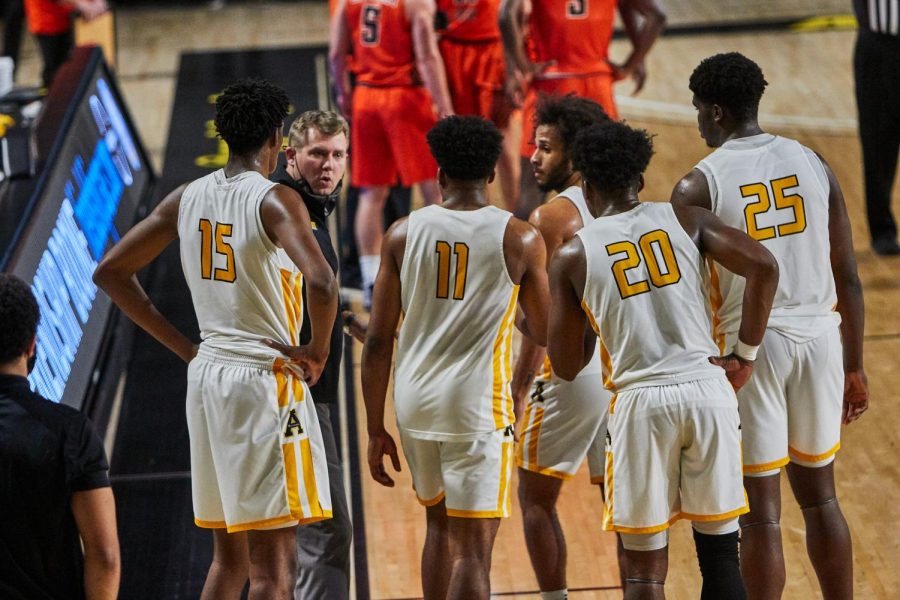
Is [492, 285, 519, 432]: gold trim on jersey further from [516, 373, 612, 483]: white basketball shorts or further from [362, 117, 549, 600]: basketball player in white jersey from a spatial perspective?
[516, 373, 612, 483]: white basketball shorts

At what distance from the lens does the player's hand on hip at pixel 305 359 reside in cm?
374

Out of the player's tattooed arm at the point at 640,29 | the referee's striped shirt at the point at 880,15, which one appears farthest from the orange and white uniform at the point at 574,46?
the referee's striped shirt at the point at 880,15

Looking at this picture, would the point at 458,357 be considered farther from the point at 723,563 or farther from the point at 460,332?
the point at 723,563

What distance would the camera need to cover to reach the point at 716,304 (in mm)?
4082

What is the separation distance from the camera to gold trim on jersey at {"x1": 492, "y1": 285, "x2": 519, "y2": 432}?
3.83 m

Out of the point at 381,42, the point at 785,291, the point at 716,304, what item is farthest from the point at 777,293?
the point at 381,42

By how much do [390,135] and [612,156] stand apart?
12.2ft

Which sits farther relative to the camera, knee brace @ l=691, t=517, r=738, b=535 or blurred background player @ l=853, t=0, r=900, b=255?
blurred background player @ l=853, t=0, r=900, b=255

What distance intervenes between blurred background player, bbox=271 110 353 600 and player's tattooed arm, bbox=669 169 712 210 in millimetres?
1081

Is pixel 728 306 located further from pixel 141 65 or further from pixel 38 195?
pixel 141 65

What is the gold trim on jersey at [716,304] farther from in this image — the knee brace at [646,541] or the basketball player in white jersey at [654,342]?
the knee brace at [646,541]

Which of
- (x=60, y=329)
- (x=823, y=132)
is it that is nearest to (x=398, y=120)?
(x=60, y=329)

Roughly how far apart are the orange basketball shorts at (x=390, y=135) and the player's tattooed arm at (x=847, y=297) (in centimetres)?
340

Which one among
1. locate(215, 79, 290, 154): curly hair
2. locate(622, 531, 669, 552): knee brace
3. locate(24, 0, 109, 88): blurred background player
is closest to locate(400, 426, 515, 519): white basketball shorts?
locate(622, 531, 669, 552): knee brace
